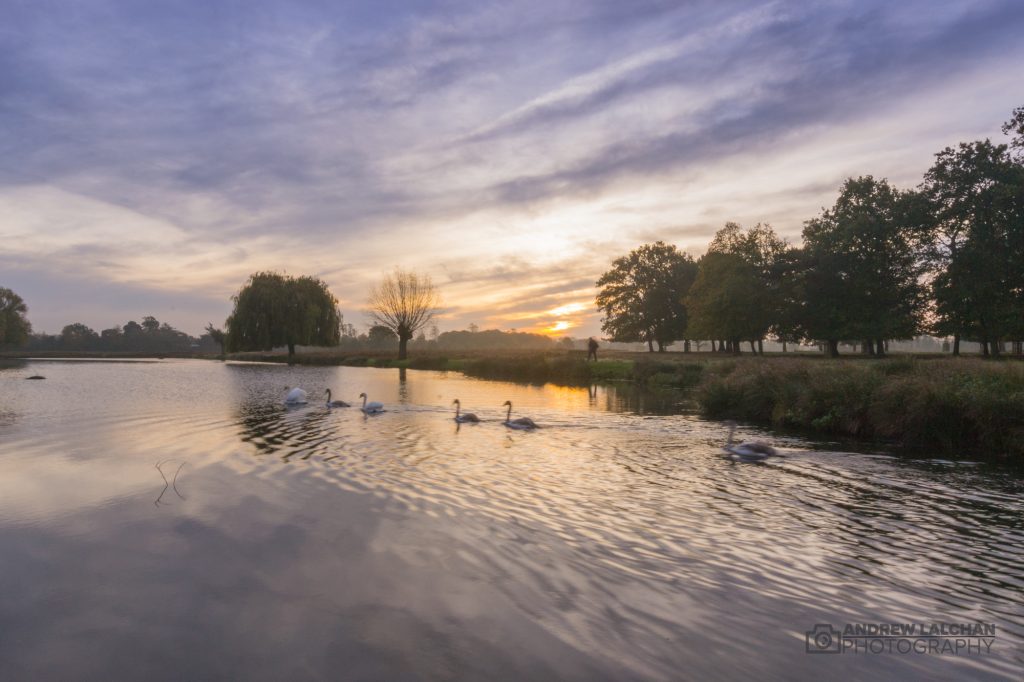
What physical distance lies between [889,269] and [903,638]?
54247 mm

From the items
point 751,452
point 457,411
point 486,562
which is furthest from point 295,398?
point 486,562

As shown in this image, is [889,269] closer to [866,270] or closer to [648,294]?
[866,270]

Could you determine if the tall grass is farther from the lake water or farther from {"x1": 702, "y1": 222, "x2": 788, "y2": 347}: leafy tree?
{"x1": 702, "y1": 222, "x2": 788, "y2": 347}: leafy tree

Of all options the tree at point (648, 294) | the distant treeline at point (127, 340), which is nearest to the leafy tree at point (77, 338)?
the distant treeline at point (127, 340)

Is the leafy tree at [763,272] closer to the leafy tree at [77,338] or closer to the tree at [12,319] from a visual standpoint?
the tree at [12,319]

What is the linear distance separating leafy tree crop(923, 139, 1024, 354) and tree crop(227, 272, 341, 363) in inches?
2703

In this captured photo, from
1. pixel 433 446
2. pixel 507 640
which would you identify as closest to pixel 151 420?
pixel 433 446

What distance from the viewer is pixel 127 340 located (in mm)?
150250

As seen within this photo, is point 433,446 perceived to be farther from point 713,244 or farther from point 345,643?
point 713,244

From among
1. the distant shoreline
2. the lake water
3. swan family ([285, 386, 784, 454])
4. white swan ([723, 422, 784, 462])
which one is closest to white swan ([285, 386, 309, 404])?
swan family ([285, 386, 784, 454])

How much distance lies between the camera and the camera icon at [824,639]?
17.9 ft

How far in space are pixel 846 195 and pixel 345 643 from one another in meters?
61.1

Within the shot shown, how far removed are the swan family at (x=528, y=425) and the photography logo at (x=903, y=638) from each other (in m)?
8.72

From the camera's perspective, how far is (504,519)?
933 centimetres
